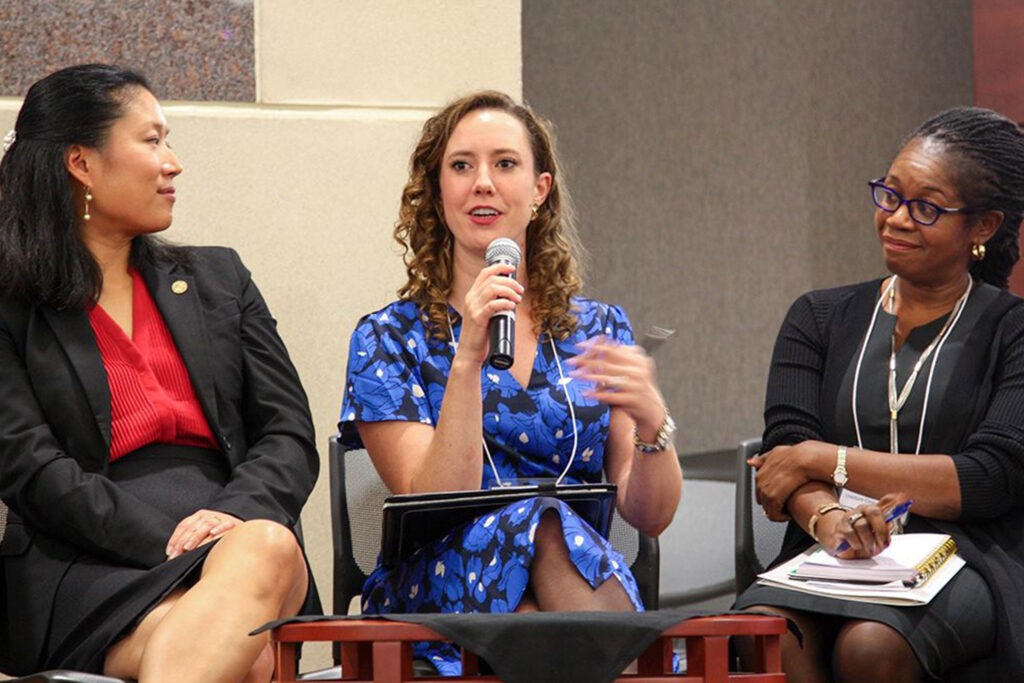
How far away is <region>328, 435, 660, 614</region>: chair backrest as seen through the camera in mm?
3205

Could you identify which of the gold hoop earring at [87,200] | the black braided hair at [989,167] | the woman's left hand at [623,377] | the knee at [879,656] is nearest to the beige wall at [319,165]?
the gold hoop earring at [87,200]

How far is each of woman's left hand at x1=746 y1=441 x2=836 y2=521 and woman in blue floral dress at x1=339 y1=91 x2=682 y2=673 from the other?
0.68 ft

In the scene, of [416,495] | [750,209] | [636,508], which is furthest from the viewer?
[750,209]

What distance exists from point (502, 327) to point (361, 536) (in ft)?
2.39

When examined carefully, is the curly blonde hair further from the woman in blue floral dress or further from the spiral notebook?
the spiral notebook

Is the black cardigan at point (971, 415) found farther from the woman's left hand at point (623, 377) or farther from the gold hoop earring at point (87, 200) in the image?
the gold hoop earring at point (87, 200)

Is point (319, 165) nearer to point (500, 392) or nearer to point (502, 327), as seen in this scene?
point (500, 392)

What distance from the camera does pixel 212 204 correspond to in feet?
13.2

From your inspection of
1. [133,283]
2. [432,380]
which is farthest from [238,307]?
[432,380]

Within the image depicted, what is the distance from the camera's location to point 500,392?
3.18 metres

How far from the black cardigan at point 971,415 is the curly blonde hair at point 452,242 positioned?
1.62ft

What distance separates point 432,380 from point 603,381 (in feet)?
1.41

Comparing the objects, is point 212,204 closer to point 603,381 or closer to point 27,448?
point 27,448

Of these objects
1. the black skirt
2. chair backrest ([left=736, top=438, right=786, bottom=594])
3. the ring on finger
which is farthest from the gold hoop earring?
chair backrest ([left=736, top=438, right=786, bottom=594])
